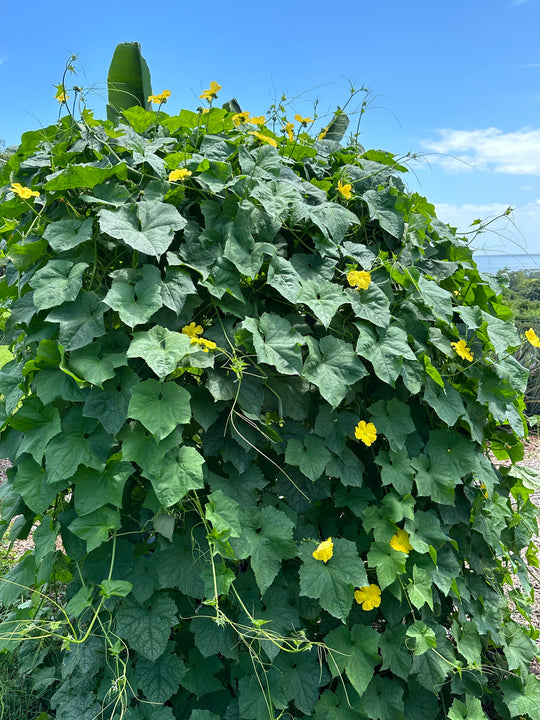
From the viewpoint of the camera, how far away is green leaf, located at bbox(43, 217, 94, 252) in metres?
1.63

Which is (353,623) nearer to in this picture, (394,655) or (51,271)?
(394,655)

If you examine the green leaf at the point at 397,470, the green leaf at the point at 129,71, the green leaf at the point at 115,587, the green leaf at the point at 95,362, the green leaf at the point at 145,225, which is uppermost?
the green leaf at the point at 129,71

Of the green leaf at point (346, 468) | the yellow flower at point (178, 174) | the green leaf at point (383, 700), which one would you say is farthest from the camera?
the green leaf at point (383, 700)

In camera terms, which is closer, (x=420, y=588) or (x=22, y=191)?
(x=22, y=191)

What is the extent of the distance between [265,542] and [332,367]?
545 millimetres

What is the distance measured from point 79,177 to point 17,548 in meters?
3.14

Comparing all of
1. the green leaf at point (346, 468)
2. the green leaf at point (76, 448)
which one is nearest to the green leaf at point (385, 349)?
the green leaf at point (346, 468)

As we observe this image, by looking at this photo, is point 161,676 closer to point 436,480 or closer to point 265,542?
point 265,542

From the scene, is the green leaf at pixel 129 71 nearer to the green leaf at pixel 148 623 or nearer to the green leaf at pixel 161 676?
the green leaf at pixel 148 623

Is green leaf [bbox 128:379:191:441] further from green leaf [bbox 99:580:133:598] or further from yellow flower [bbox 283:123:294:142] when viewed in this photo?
yellow flower [bbox 283:123:294:142]

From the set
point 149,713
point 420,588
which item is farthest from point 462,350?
point 149,713

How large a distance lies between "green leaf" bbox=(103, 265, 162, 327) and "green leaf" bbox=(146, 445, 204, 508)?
38cm

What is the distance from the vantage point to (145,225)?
1642 mm

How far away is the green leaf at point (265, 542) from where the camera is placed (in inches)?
64.0
